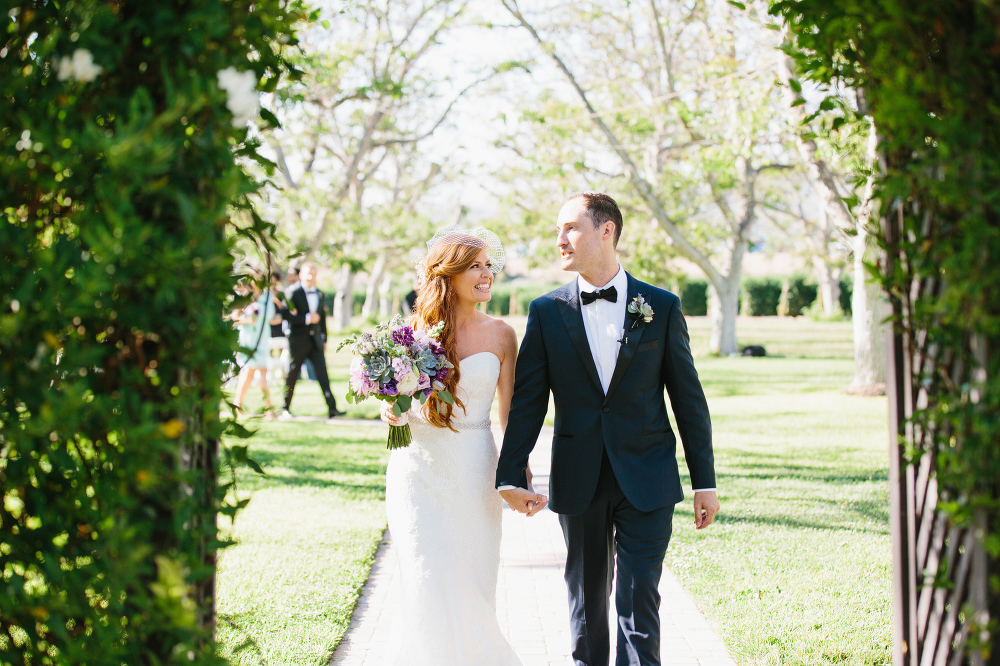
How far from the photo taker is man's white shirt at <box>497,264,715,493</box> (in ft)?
12.7

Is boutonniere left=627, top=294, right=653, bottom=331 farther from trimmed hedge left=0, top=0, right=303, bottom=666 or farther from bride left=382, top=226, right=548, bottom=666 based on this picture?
trimmed hedge left=0, top=0, right=303, bottom=666

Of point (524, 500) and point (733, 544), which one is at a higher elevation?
point (524, 500)

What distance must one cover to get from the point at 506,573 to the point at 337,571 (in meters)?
1.18

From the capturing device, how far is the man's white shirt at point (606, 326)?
3.86 m

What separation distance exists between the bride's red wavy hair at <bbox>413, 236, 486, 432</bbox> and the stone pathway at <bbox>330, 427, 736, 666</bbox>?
143 centimetres

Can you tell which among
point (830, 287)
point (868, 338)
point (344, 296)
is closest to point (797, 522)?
point (868, 338)

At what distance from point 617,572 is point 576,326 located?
1.12 m

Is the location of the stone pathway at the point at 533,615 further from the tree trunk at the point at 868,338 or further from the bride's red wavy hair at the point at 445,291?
the tree trunk at the point at 868,338

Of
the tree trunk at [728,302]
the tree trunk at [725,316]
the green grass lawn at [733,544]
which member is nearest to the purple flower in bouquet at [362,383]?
the green grass lawn at [733,544]

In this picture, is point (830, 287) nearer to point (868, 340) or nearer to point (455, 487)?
point (868, 340)

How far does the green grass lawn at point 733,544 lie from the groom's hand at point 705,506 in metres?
1.00

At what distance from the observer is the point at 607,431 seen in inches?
148

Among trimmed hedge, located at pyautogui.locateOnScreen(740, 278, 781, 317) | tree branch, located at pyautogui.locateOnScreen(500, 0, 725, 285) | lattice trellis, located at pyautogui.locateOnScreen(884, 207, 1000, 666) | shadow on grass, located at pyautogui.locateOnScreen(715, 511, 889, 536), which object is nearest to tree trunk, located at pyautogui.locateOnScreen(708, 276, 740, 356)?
tree branch, located at pyautogui.locateOnScreen(500, 0, 725, 285)

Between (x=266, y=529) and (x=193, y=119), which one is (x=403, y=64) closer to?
(x=266, y=529)
